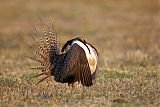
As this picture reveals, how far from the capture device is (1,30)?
24.3 meters

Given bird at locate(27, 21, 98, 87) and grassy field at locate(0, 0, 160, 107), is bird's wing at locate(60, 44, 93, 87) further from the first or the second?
grassy field at locate(0, 0, 160, 107)

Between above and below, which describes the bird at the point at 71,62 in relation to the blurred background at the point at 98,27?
below

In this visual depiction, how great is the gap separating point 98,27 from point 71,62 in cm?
1570

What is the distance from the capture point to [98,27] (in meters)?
25.0

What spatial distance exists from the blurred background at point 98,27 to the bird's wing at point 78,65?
3.30 m

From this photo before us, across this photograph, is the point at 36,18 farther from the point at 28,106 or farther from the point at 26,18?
the point at 28,106

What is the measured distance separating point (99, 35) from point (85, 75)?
13.0 metres

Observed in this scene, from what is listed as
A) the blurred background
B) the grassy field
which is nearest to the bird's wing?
the grassy field

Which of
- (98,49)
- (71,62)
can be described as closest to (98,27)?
(98,49)

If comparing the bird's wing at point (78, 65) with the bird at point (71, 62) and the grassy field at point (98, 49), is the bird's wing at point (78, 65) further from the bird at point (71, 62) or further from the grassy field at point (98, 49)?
the grassy field at point (98, 49)

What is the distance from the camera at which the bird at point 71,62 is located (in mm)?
9391

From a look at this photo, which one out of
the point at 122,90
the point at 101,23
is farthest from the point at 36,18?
the point at 122,90

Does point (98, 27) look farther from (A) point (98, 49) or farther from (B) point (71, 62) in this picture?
(B) point (71, 62)

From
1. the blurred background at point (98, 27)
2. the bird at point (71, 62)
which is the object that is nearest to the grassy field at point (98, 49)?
the blurred background at point (98, 27)
